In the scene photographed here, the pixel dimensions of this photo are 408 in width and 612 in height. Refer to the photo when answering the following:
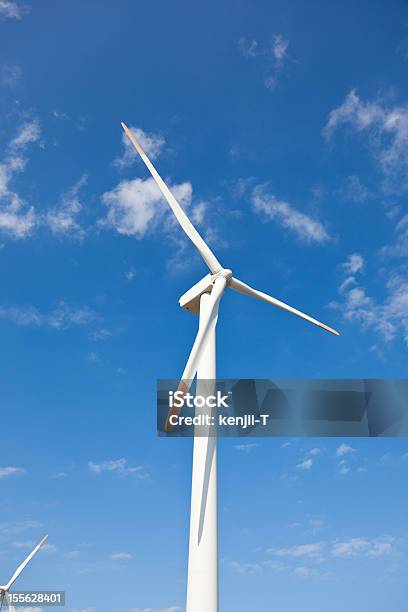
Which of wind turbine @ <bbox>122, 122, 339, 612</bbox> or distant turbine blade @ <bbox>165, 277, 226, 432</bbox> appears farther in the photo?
distant turbine blade @ <bbox>165, 277, 226, 432</bbox>

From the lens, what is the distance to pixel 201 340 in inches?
1124

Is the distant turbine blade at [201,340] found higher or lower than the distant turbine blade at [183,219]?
lower

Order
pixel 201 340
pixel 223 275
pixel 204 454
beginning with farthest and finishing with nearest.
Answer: pixel 223 275, pixel 201 340, pixel 204 454

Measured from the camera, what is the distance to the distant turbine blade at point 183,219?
32.2m

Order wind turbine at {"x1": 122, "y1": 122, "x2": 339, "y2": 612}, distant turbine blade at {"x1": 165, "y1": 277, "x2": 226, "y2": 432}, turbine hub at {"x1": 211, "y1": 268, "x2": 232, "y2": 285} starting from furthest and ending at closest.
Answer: turbine hub at {"x1": 211, "y1": 268, "x2": 232, "y2": 285}, distant turbine blade at {"x1": 165, "y1": 277, "x2": 226, "y2": 432}, wind turbine at {"x1": 122, "y1": 122, "x2": 339, "y2": 612}

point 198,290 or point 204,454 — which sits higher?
point 198,290

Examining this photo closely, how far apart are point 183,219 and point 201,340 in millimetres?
8925

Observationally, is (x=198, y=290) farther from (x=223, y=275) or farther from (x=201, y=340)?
(x=201, y=340)

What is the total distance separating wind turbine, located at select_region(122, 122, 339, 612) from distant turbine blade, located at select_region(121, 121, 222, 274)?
0.18ft

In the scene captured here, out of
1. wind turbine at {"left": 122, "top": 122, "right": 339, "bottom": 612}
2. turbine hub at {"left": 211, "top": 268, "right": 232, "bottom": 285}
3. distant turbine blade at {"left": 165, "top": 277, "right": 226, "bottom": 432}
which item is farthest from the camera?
turbine hub at {"left": 211, "top": 268, "right": 232, "bottom": 285}

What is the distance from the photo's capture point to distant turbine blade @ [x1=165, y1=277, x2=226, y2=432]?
85.6ft

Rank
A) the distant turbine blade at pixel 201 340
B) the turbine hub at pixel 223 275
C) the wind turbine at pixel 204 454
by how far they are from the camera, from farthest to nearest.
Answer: the turbine hub at pixel 223 275 < the distant turbine blade at pixel 201 340 < the wind turbine at pixel 204 454

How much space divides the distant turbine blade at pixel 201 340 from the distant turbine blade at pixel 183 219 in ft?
3.86

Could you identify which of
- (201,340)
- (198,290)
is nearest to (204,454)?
(201,340)
